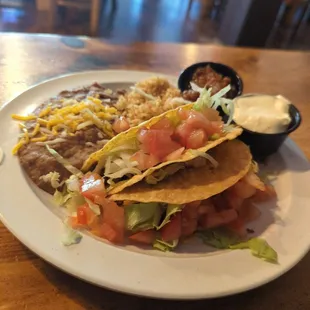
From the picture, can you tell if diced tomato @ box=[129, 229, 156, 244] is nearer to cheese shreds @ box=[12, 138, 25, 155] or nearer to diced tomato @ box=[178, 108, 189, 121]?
diced tomato @ box=[178, 108, 189, 121]

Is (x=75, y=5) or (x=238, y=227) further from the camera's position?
(x=75, y=5)

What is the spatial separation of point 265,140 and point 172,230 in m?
0.63

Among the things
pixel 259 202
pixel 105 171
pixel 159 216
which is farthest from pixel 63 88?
pixel 259 202

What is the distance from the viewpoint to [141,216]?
125cm

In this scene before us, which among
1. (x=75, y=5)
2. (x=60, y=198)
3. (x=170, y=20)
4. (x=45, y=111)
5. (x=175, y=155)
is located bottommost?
(x=170, y=20)

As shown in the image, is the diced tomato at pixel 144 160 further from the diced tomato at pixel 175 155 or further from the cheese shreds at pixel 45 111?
the cheese shreds at pixel 45 111

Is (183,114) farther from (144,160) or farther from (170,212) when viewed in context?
(170,212)

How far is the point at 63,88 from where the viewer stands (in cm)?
181

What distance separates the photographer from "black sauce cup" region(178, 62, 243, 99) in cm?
196

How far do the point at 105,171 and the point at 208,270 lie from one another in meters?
0.50

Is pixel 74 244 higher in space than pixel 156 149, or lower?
lower

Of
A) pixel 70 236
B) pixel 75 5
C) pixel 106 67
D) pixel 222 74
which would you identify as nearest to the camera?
pixel 70 236

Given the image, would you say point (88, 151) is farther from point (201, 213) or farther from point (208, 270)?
point (208, 270)

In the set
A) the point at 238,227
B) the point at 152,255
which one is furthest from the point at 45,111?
the point at 238,227
